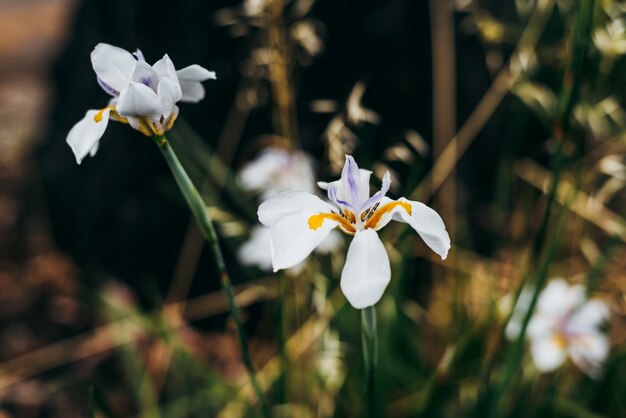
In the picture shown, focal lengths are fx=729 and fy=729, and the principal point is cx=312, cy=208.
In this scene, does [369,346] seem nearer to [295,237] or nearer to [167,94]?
[295,237]

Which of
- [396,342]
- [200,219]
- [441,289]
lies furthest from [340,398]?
[200,219]

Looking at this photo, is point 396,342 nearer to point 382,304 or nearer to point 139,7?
point 382,304

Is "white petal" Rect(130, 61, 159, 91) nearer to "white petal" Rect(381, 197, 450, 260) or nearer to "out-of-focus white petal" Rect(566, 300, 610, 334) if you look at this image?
"white petal" Rect(381, 197, 450, 260)

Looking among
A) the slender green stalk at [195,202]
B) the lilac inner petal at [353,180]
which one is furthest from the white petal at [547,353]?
the lilac inner petal at [353,180]

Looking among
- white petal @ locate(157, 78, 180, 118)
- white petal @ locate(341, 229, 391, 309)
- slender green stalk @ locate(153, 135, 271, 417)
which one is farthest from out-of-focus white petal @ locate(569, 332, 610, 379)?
white petal @ locate(157, 78, 180, 118)

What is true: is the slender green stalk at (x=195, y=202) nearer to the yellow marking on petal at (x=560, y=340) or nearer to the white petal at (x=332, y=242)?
the white petal at (x=332, y=242)

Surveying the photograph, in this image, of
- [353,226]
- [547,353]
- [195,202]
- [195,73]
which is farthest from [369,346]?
[547,353]
